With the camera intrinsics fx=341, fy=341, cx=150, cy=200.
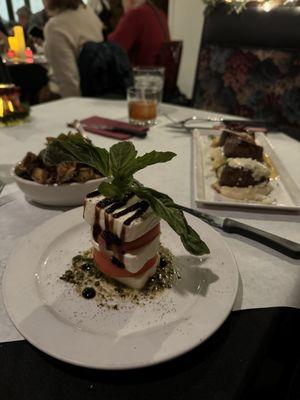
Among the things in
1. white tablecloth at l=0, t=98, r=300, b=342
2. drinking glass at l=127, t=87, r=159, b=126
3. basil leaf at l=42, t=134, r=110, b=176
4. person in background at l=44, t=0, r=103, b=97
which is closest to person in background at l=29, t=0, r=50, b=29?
person in background at l=44, t=0, r=103, b=97

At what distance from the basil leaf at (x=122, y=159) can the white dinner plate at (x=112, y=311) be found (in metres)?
0.21

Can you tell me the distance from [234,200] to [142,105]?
84 centimetres

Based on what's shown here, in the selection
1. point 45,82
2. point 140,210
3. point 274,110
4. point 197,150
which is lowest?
point 45,82

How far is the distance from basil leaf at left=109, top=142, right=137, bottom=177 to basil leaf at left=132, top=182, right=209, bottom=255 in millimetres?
49

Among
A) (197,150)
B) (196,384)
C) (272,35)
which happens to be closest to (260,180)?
(197,150)

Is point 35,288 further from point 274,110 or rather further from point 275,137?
point 274,110

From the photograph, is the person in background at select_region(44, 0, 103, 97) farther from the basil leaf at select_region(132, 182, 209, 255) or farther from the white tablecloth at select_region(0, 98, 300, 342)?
the basil leaf at select_region(132, 182, 209, 255)

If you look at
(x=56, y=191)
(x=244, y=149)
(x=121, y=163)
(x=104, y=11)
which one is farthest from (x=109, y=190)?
(x=104, y=11)

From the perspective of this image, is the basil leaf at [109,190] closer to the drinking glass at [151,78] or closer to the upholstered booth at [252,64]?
the drinking glass at [151,78]

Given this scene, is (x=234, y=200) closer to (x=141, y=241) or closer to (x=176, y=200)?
(x=176, y=200)

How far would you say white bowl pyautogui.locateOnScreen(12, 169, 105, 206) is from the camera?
875mm

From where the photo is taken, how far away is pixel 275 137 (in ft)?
4.88

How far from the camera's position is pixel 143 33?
314cm

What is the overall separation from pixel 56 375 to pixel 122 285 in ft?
0.62
